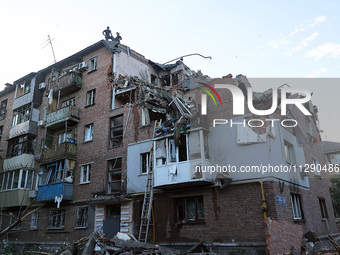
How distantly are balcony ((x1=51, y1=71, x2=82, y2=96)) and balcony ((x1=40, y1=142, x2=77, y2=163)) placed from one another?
5.15 metres

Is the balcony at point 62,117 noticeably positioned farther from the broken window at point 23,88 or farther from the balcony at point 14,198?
the broken window at point 23,88

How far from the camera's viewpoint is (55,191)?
21484 mm

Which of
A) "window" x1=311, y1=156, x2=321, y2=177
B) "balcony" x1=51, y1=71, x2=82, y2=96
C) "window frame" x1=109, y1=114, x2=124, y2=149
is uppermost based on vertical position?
"balcony" x1=51, y1=71, x2=82, y2=96

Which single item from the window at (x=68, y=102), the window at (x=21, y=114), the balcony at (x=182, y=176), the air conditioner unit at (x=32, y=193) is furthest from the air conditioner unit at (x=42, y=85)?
the balcony at (x=182, y=176)

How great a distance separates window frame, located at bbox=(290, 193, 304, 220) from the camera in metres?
Result: 15.7

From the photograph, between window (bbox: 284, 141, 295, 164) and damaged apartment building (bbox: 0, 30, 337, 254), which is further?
window (bbox: 284, 141, 295, 164)

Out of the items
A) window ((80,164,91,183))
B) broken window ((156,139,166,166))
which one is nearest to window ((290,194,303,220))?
broken window ((156,139,166,166))

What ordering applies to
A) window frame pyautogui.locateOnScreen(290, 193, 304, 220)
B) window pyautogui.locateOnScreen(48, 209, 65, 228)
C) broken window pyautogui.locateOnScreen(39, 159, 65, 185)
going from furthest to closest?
broken window pyautogui.locateOnScreen(39, 159, 65, 185) → window pyautogui.locateOnScreen(48, 209, 65, 228) → window frame pyautogui.locateOnScreen(290, 193, 304, 220)

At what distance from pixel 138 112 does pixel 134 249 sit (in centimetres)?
990

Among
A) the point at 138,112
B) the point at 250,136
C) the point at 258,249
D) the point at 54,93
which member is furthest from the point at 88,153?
→ the point at 258,249

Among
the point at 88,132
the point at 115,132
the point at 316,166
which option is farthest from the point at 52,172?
the point at 316,166

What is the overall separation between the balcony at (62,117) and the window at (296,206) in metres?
16.6

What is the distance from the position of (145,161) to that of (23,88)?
18.1 meters

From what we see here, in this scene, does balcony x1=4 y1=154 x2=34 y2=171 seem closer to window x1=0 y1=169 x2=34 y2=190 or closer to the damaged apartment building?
the damaged apartment building
